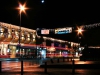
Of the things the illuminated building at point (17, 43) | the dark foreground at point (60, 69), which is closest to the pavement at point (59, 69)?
the dark foreground at point (60, 69)

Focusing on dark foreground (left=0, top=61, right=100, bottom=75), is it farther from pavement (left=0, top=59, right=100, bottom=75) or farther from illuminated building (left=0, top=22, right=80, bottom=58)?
illuminated building (left=0, top=22, right=80, bottom=58)

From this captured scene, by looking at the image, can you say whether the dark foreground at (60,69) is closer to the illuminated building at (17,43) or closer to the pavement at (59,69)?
the pavement at (59,69)

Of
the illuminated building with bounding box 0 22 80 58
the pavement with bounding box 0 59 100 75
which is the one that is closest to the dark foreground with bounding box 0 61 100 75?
the pavement with bounding box 0 59 100 75

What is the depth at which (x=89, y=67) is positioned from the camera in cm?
3006

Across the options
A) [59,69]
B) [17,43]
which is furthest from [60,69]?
[17,43]

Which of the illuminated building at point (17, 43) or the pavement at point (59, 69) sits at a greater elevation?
the illuminated building at point (17, 43)

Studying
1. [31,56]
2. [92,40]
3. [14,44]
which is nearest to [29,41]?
[31,56]

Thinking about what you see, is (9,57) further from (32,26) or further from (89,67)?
(89,67)

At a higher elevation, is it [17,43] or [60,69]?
[17,43]

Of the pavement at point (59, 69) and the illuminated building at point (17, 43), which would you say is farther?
the illuminated building at point (17, 43)

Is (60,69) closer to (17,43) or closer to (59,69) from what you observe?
(59,69)

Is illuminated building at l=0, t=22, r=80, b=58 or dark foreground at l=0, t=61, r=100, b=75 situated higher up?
illuminated building at l=0, t=22, r=80, b=58

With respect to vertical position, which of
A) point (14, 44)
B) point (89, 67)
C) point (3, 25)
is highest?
point (3, 25)

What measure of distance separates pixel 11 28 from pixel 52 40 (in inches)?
1691
